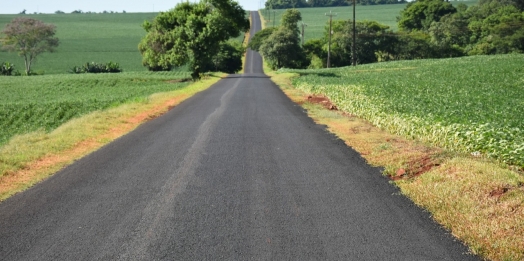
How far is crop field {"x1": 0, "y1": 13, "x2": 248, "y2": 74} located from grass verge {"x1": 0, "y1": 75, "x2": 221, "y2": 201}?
273ft

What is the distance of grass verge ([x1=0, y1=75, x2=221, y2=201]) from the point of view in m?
11.7

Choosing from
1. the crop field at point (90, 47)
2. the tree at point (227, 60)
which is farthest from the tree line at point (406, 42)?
the crop field at point (90, 47)

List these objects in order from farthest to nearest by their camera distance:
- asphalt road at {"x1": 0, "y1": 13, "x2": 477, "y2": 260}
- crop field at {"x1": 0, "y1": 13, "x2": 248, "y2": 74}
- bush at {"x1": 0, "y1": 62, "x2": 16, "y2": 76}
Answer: crop field at {"x1": 0, "y1": 13, "x2": 248, "y2": 74}, bush at {"x1": 0, "y1": 62, "x2": 16, "y2": 76}, asphalt road at {"x1": 0, "y1": 13, "x2": 477, "y2": 260}

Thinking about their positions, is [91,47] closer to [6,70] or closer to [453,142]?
[6,70]

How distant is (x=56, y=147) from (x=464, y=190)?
11.0 meters

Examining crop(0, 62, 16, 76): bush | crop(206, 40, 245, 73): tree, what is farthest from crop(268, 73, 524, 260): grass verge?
crop(0, 62, 16, 76): bush

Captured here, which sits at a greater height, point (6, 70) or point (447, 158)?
point (6, 70)

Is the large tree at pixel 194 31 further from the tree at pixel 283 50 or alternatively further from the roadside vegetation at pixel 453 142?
the tree at pixel 283 50

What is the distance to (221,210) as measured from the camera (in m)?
8.75

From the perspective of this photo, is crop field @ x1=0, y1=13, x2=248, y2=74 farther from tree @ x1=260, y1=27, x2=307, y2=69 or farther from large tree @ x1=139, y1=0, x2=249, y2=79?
large tree @ x1=139, y1=0, x2=249, y2=79

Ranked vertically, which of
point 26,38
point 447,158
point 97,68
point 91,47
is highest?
A: point 26,38

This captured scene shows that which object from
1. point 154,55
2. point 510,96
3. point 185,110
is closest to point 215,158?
point 185,110

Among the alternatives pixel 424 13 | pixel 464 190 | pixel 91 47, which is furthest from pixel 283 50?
pixel 464 190

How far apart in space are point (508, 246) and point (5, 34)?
11546 centimetres
